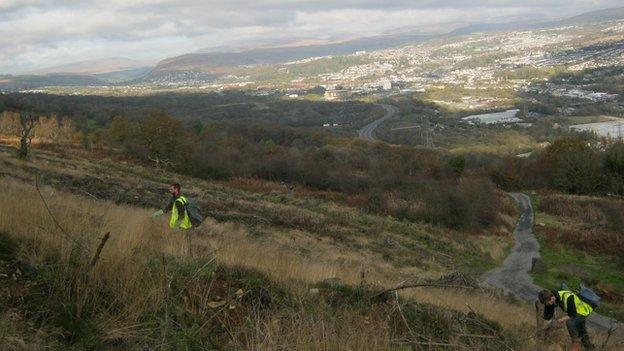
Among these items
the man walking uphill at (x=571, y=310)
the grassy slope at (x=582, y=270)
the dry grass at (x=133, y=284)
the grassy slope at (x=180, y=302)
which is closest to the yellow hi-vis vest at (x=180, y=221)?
the grassy slope at (x=180, y=302)

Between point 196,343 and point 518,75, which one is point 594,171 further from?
point 518,75

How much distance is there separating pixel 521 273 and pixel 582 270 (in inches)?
137

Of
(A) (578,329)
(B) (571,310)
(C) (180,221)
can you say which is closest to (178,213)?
(C) (180,221)

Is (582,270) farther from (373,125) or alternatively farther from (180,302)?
(373,125)

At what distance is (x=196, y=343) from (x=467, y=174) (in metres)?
53.0

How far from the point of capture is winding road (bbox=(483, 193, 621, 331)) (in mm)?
16741

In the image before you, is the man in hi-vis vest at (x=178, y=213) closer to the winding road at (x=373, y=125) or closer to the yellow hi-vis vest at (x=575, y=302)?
the yellow hi-vis vest at (x=575, y=302)

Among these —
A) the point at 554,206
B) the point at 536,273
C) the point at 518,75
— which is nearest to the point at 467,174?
the point at 554,206

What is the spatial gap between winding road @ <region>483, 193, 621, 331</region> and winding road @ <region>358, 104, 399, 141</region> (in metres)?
51.3

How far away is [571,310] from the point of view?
7.47 m

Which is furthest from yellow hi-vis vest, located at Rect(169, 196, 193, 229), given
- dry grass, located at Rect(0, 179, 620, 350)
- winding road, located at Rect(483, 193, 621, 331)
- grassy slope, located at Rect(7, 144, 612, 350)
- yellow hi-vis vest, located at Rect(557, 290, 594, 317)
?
winding road, located at Rect(483, 193, 621, 331)

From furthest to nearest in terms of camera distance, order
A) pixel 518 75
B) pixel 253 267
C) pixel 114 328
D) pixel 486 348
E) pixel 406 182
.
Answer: pixel 518 75 → pixel 406 182 → pixel 253 267 → pixel 486 348 → pixel 114 328

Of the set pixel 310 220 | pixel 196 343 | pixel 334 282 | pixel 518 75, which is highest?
pixel 196 343

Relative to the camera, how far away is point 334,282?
599 centimetres
